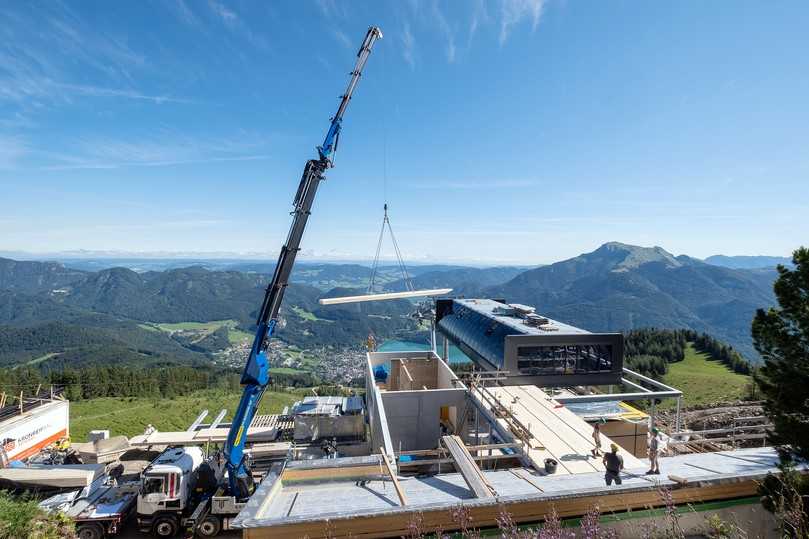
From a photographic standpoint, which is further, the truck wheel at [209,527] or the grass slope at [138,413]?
the grass slope at [138,413]

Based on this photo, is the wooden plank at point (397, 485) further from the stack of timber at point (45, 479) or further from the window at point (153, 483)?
the stack of timber at point (45, 479)

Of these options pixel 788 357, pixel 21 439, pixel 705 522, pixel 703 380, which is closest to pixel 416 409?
pixel 705 522

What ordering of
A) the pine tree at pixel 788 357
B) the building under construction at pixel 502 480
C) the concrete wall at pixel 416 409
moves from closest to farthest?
1. the building under construction at pixel 502 480
2. the pine tree at pixel 788 357
3. the concrete wall at pixel 416 409

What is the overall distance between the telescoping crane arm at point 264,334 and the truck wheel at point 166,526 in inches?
93.1

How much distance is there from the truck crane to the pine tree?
16.3 meters

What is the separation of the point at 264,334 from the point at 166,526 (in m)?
8.57

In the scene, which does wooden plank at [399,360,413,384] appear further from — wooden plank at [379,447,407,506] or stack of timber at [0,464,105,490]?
stack of timber at [0,464,105,490]

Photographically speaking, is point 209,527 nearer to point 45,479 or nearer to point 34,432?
point 45,479

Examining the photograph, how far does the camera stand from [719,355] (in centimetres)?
9006

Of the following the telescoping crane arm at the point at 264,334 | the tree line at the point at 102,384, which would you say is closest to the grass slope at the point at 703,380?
the telescoping crane arm at the point at 264,334

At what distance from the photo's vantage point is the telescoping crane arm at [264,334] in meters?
17.0

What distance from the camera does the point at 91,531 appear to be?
1558cm

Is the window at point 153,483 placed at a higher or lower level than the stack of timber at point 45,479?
higher

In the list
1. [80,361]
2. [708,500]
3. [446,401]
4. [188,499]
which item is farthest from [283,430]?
[80,361]
